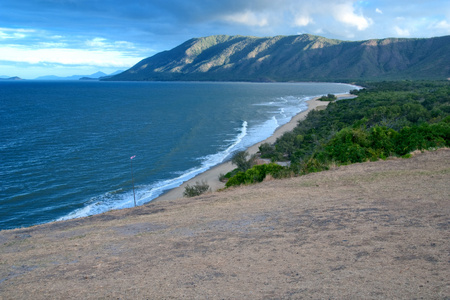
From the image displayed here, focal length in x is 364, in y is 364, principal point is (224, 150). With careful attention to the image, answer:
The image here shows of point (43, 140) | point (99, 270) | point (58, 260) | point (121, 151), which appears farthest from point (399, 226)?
point (43, 140)

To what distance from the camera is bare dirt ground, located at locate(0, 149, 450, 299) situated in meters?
5.20

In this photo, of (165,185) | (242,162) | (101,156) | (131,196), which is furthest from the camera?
(101,156)

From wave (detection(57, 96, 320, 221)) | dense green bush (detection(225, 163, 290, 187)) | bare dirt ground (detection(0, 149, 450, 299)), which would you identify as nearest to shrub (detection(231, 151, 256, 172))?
wave (detection(57, 96, 320, 221))

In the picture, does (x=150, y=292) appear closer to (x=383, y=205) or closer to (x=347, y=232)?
(x=347, y=232)

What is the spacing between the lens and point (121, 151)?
31141mm

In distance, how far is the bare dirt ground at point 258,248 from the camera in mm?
5203

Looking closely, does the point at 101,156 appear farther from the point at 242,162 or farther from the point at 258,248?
the point at 258,248

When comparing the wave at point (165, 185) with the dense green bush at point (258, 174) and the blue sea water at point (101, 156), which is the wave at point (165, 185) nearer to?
the blue sea water at point (101, 156)

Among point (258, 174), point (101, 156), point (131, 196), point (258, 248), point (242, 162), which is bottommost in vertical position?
point (131, 196)

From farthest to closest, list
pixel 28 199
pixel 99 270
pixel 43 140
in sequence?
1. pixel 43 140
2. pixel 28 199
3. pixel 99 270

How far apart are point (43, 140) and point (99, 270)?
34502mm

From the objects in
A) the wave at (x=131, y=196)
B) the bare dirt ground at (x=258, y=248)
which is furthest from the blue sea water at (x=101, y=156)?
the bare dirt ground at (x=258, y=248)

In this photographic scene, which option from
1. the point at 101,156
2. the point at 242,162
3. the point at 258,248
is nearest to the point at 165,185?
the point at 242,162

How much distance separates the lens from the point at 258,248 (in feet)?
22.2
